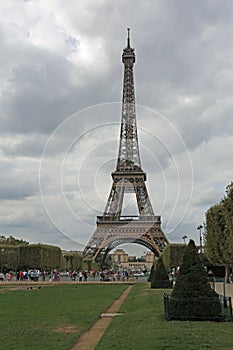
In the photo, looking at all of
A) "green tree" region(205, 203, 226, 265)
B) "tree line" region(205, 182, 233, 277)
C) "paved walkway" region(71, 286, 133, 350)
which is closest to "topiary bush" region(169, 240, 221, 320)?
"paved walkway" region(71, 286, 133, 350)

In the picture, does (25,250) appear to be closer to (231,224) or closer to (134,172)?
(134,172)

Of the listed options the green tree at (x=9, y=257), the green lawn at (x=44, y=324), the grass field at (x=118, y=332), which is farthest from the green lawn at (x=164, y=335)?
the green tree at (x=9, y=257)

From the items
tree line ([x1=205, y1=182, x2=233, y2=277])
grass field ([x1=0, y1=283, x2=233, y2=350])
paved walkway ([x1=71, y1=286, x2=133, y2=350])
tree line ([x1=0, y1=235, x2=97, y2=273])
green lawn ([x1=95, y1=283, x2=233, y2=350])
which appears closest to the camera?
green lawn ([x1=95, y1=283, x2=233, y2=350])

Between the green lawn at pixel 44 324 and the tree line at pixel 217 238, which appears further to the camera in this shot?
the tree line at pixel 217 238

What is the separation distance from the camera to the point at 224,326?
14.7 metres

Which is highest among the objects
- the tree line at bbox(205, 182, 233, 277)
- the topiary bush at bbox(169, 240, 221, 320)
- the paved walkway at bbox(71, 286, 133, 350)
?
the tree line at bbox(205, 182, 233, 277)

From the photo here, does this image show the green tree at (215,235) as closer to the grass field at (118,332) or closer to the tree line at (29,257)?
the grass field at (118,332)

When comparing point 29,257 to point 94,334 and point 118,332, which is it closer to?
point 94,334

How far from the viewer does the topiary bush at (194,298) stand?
53.2 feet

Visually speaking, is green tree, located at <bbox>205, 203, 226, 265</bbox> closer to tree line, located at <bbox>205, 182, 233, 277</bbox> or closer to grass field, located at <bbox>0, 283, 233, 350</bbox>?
tree line, located at <bbox>205, 182, 233, 277</bbox>

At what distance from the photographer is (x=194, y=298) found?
16.4 m

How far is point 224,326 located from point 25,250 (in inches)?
2540

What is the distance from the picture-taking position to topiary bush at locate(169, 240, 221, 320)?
16.2 m

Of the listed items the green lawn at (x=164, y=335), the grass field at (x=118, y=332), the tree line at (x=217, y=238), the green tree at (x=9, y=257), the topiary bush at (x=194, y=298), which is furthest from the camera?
the green tree at (x=9, y=257)
